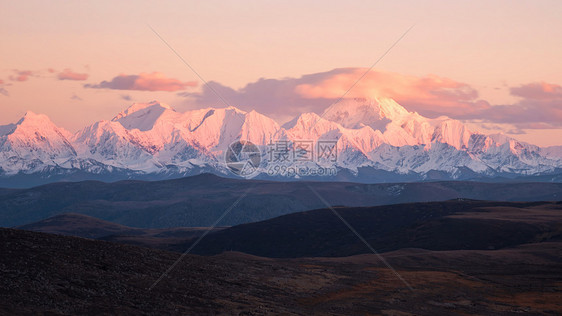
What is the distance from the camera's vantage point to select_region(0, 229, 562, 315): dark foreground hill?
56219 mm

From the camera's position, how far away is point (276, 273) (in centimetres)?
9181

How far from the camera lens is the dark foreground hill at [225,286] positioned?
5622cm

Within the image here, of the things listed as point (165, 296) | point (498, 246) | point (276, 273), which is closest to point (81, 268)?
point (165, 296)

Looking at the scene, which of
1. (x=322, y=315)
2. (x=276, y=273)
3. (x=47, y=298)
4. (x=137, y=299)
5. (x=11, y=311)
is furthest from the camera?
(x=276, y=273)

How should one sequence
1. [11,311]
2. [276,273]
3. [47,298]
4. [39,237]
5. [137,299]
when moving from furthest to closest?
[276,273] < [39,237] < [137,299] < [47,298] < [11,311]

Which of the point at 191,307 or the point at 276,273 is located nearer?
the point at 191,307

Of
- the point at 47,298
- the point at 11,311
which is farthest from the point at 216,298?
the point at 11,311

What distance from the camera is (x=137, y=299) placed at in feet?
194

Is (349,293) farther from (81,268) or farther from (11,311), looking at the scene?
(11,311)

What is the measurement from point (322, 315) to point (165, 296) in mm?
15818

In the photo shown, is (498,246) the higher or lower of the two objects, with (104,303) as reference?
lower

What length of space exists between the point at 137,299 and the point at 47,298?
8.72m

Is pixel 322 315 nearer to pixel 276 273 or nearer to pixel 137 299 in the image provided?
pixel 137 299

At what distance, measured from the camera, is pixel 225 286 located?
74812 millimetres
